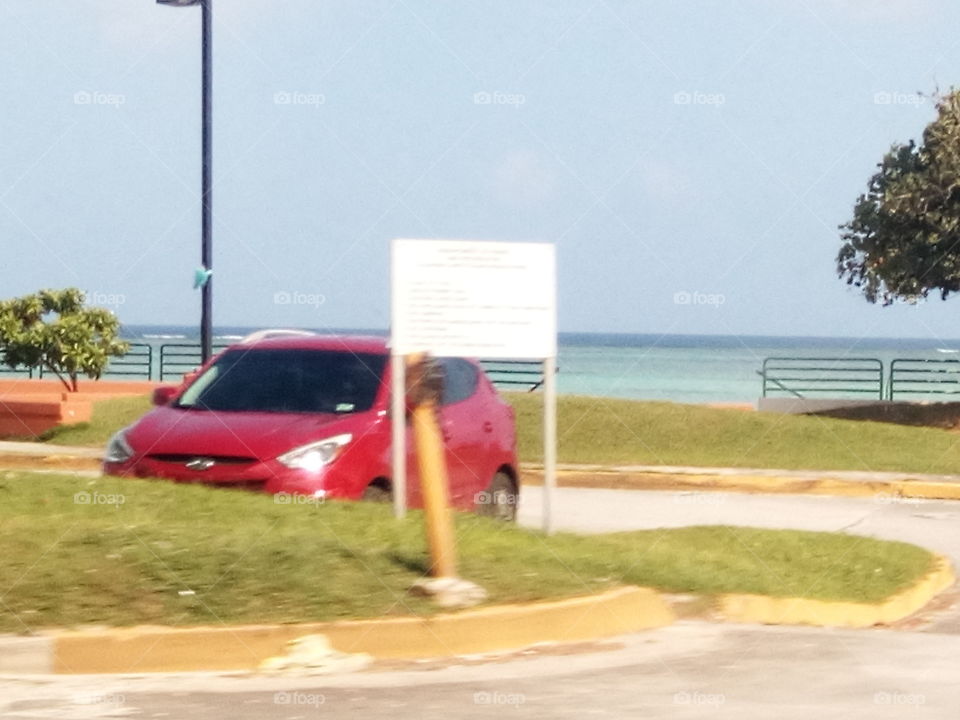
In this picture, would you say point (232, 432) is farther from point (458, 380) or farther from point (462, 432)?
point (458, 380)

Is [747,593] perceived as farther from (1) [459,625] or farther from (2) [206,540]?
(2) [206,540]

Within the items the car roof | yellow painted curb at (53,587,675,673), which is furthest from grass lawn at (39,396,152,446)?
yellow painted curb at (53,587,675,673)

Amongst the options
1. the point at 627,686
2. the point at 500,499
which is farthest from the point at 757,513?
the point at 627,686

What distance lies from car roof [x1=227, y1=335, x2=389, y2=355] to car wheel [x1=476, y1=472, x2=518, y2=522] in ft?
4.44

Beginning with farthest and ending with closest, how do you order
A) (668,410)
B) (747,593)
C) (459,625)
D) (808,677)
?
(668,410) < (747,593) < (459,625) < (808,677)

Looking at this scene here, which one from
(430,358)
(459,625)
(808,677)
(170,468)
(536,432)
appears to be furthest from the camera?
(536,432)

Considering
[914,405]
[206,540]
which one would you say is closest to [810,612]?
[206,540]

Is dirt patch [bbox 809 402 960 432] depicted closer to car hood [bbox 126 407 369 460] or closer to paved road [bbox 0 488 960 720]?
car hood [bbox 126 407 369 460]

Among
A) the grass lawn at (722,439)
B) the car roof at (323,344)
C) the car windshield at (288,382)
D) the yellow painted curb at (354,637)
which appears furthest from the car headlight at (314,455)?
the grass lawn at (722,439)

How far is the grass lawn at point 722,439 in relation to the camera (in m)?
23.5

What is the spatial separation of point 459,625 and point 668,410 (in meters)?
18.8

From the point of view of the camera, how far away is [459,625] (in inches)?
345

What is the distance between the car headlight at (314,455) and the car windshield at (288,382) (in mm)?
495

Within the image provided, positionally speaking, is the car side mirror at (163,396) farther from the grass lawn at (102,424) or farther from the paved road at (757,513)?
the grass lawn at (102,424)
